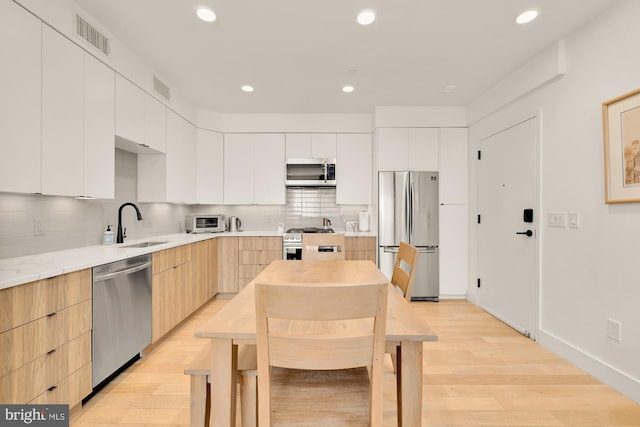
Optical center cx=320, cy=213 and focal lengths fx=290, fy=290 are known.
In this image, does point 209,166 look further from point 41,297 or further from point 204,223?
point 41,297

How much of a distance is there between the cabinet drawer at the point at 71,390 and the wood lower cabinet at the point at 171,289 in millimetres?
710

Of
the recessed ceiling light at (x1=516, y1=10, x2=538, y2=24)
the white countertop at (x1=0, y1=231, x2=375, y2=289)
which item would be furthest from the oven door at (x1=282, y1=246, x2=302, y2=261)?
the recessed ceiling light at (x1=516, y1=10, x2=538, y2=24)

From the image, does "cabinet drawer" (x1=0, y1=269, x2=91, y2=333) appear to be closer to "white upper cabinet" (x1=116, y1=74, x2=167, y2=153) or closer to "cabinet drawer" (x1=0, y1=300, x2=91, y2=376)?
"cabinet drawer" (x1=0, y1=300, x2=91, y2=376)

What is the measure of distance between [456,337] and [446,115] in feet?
9.56

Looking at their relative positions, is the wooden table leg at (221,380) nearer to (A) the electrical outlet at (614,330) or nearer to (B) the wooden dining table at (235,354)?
(B) the wooden dining table at (235,354)

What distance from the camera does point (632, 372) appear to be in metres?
1.94

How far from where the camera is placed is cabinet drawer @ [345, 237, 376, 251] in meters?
4.02

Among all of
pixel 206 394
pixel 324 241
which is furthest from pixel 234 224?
pixel 206 394

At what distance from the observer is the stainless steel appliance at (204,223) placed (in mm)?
4074

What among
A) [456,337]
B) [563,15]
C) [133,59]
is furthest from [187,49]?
[456,337]

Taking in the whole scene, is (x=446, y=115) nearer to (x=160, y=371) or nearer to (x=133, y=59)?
(x=133, y=59)

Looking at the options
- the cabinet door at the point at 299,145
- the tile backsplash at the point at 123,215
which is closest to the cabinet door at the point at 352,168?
the tile backsplash at the point at 123,215

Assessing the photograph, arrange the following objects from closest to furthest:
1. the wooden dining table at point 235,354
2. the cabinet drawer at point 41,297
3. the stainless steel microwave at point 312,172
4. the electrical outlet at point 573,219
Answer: the wooden dining table at point 235,354 < the cabinet drawer at point 41,297 < the electrical outlet at point 573,219 < the stainless steel microwave at point 312,172

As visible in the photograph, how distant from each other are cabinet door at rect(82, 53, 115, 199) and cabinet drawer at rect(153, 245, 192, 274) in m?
0.66
